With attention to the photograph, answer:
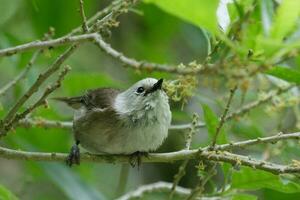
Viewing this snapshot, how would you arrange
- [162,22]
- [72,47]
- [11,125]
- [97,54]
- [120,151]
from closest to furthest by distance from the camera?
[72,47]
[11,125]
[120,151]
[162,22]
[97,54]

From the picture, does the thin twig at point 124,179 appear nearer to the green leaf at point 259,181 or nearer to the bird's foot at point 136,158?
the bird's foot at point 136,158

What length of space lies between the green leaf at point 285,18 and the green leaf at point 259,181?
119 cm

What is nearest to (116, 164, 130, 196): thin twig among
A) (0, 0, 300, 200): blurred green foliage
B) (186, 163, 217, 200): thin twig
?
(0, 0, 300, 200): blurred green foliage

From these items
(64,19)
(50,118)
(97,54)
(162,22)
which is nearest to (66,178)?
(50,118)

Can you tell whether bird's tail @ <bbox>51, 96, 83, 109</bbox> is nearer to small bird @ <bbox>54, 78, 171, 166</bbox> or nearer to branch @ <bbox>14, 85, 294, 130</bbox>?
small bird @ <bbox>54, 78, 171, 166</bbox>

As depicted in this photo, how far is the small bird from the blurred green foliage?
19 centimetres

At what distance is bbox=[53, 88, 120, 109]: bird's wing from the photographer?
406cm

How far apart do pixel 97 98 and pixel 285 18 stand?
258 cm

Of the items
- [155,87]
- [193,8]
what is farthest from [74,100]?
[193,8]

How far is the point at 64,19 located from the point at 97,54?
2.09 m

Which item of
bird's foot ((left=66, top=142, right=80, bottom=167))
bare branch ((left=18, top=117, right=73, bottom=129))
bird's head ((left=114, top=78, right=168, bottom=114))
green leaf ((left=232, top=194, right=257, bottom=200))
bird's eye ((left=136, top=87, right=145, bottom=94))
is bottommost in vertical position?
green leaf ((left=232, top=194, right=257, bottom=200))

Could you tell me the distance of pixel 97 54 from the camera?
6504 mm

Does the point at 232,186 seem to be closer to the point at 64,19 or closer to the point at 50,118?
the point at 50,118

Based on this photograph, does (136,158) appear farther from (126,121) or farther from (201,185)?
(201,185)
